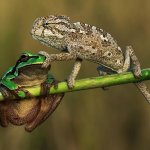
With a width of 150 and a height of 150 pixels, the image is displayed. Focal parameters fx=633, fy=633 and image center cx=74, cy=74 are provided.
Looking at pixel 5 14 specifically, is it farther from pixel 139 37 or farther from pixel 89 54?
pixel 89 54

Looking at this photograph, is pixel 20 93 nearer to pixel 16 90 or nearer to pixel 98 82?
pixel 16 90

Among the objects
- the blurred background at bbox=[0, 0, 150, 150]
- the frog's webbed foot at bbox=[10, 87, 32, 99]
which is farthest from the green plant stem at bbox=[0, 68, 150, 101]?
the blurred background at bbox=[0, 0, 150, 150]

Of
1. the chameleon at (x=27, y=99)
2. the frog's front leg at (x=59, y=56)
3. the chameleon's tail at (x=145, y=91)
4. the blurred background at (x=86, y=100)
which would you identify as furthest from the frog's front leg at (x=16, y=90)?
the blurred background at (x=86, y=100)

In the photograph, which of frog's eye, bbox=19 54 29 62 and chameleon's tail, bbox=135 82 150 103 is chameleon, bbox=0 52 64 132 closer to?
frog's eye, bbox=19 54 29 62

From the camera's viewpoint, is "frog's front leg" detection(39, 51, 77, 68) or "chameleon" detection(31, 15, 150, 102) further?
"chameleon" detection(31, 15, 150, 102)

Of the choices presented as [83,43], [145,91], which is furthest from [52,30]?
[145,91]

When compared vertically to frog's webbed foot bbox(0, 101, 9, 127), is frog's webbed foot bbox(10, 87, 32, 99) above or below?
above

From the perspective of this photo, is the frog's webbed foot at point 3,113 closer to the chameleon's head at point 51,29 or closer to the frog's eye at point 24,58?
the frog's eye at point 24,58
